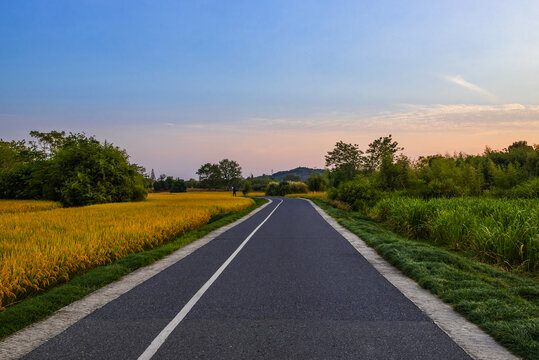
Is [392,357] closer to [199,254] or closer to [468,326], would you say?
[468,326]

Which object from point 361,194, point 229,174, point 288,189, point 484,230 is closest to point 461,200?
point 484,230

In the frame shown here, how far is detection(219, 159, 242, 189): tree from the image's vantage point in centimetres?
16938

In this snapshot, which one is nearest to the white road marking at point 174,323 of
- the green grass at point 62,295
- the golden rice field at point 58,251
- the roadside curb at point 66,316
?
the roadside curb at point 66,316

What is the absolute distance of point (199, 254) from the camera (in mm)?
9719

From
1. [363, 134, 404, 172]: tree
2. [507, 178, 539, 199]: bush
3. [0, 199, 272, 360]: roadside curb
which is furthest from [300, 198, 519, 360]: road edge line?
[363, 134, 404, 172]: tree

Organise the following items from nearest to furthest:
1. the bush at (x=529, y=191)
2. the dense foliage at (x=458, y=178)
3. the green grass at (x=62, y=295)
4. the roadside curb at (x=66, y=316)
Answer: the roadside curb at (x=66, y=316), the green grass at (x=62, y=295), the bush at (x=529, y=191), the dense foliage at (x=458, y=178)

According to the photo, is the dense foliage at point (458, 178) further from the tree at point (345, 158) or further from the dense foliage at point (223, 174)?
the dense foliage at point (223, 174)

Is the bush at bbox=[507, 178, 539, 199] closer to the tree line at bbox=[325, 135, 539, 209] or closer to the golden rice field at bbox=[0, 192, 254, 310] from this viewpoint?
the tree line at bbox=[325, 135, 539, 209]

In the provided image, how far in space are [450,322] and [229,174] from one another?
16708cm

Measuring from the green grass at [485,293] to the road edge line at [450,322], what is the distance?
0.10m

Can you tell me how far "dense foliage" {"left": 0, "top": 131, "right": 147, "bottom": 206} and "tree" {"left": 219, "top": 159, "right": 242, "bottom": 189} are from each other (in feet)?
434

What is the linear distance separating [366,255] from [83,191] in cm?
2941

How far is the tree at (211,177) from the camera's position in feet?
546

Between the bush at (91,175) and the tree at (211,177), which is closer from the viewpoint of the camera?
the bush at (91,175)
